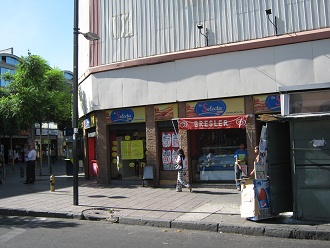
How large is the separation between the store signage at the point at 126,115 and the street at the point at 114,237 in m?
6.47

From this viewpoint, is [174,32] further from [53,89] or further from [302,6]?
[53,89]

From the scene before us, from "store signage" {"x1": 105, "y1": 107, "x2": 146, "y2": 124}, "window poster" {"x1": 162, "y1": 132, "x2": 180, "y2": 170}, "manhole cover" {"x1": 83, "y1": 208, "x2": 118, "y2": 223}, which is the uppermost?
"store signage" {"x1": 105, "y1": 107, "x2": 146, "y2": 124}

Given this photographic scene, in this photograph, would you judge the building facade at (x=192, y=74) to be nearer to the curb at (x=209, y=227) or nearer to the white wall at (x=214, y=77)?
the white wall at (x=214, y=77)

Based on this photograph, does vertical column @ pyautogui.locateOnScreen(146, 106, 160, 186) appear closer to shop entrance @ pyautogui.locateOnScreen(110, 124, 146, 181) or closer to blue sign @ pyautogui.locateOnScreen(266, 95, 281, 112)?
shop entrance @ pyautogui.locateOnScreen(110, 124, 146, 181)

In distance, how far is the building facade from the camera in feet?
39.4

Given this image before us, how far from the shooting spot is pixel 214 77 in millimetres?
12953

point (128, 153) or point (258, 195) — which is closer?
point (258, 195)

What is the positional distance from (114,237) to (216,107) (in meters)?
7.20

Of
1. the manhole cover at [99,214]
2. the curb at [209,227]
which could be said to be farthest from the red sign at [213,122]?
the curb at [209,227]

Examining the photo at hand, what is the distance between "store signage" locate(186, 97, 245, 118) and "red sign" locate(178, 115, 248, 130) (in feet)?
1.40

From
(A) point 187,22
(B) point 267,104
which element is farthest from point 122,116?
(B) point 267,104

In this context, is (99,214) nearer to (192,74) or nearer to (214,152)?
(214,152)

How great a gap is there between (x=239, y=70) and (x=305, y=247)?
7.58 meters

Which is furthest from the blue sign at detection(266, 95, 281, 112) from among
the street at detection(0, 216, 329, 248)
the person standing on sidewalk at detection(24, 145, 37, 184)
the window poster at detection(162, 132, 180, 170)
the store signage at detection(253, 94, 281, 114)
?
the person standing on sidewalk at detection(24, 145, 37, 184)
